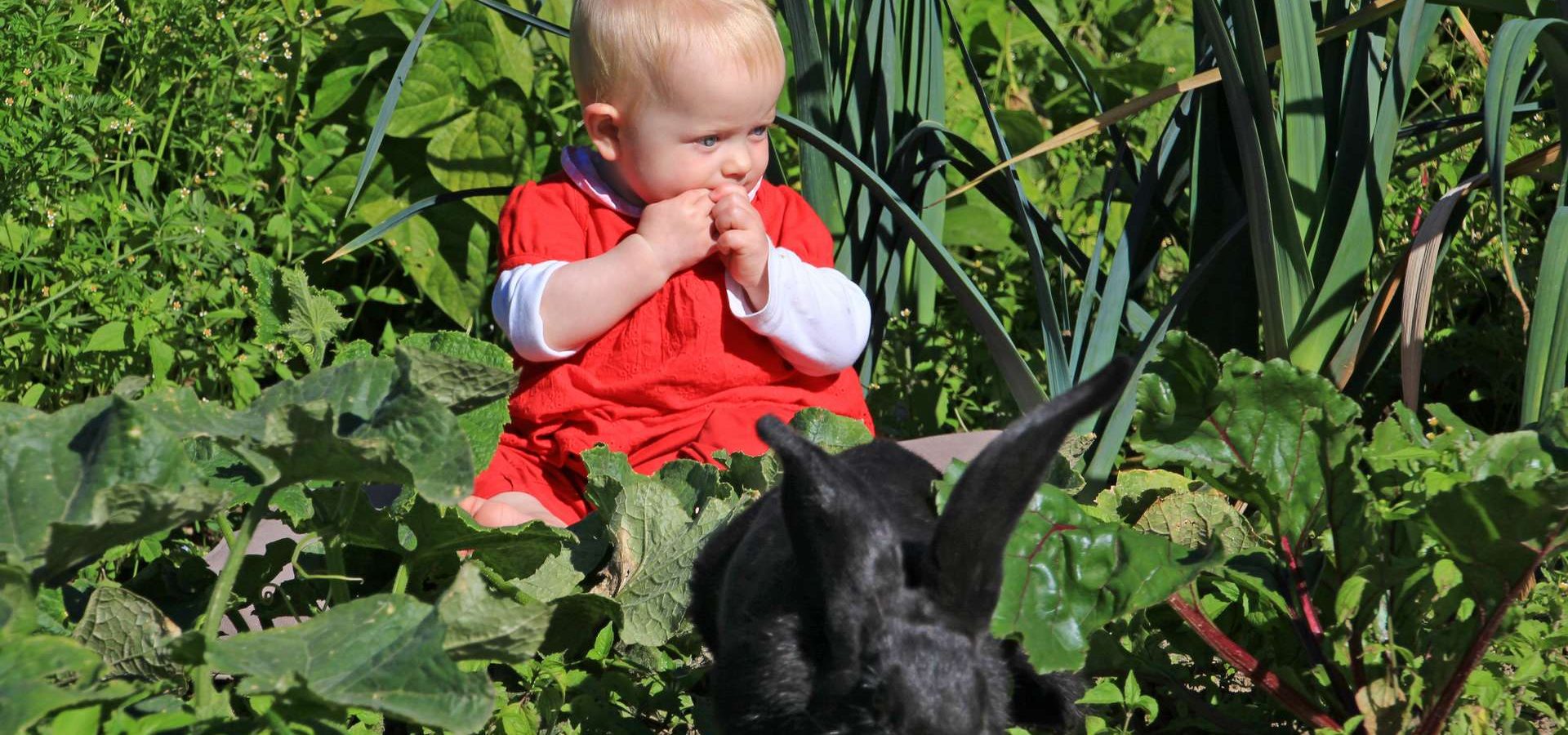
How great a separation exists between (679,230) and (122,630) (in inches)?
41.0

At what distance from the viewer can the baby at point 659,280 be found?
7.60ft

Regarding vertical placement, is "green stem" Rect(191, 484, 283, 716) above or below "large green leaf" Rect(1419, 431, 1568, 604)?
below

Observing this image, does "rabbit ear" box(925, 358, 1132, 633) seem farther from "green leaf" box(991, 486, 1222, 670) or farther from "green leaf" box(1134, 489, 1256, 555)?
"green leaf" box(1134, 489, 1256, 555)

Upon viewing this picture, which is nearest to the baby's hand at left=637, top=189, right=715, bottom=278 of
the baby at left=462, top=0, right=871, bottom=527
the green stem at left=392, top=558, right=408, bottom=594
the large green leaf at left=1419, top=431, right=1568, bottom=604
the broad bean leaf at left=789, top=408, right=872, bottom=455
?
the baby at left=462, top=0, right=871, bottom=527

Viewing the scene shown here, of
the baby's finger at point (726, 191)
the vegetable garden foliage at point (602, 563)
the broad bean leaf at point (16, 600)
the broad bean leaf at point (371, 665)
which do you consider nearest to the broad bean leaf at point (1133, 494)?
the vegetable garden foliage at point (602, 563)

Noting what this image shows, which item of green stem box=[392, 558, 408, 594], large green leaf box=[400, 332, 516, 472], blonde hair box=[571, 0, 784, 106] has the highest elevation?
blonde hair box=[571, 0, 784, 106]

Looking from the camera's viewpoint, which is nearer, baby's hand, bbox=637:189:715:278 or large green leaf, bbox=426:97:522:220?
baby's hand, bbox=637:189:715:278

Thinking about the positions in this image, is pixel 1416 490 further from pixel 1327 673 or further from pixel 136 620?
pixel 136 620

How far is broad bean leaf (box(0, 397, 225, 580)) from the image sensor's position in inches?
50.6

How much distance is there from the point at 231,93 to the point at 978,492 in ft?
8.01

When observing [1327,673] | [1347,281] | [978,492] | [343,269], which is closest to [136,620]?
[978,492]

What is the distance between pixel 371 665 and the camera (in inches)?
49.7

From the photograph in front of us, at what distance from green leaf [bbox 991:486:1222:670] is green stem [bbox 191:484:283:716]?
2.33ft

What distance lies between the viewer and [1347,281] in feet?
7.54
